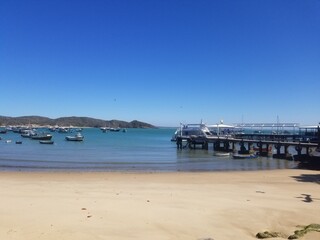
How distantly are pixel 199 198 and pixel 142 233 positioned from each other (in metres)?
5.78

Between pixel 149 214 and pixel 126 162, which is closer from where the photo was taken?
pixel 149 214

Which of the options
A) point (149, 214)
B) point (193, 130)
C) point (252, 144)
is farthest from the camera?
point (193, 130)

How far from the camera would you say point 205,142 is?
68.9m

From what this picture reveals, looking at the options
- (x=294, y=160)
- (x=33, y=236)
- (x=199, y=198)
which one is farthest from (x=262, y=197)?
(x=294, y=160)

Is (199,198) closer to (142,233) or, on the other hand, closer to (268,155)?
(142,233)

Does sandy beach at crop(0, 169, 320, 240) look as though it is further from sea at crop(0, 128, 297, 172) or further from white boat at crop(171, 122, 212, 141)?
white boat at crop(171, 122, 212, 141)

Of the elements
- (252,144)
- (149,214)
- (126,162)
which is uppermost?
(252,144)

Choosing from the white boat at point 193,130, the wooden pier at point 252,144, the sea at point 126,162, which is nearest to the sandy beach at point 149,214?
the sea at point 126,162

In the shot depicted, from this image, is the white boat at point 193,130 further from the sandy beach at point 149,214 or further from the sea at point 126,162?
the sandy beach at point 149,214

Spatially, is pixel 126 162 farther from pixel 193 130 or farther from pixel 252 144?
pixel 193 130

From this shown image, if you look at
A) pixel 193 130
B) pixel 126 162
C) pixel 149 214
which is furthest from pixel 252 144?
pixel 149 214

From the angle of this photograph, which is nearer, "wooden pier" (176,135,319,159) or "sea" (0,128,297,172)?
"sea" (0,128,297,172)

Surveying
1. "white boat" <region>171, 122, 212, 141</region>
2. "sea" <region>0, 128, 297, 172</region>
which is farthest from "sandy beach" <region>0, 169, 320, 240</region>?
"white boat" <region>171, 122, 212, 141</region>

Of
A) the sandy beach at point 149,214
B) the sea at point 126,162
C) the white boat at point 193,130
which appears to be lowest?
the sea at point 126,162
